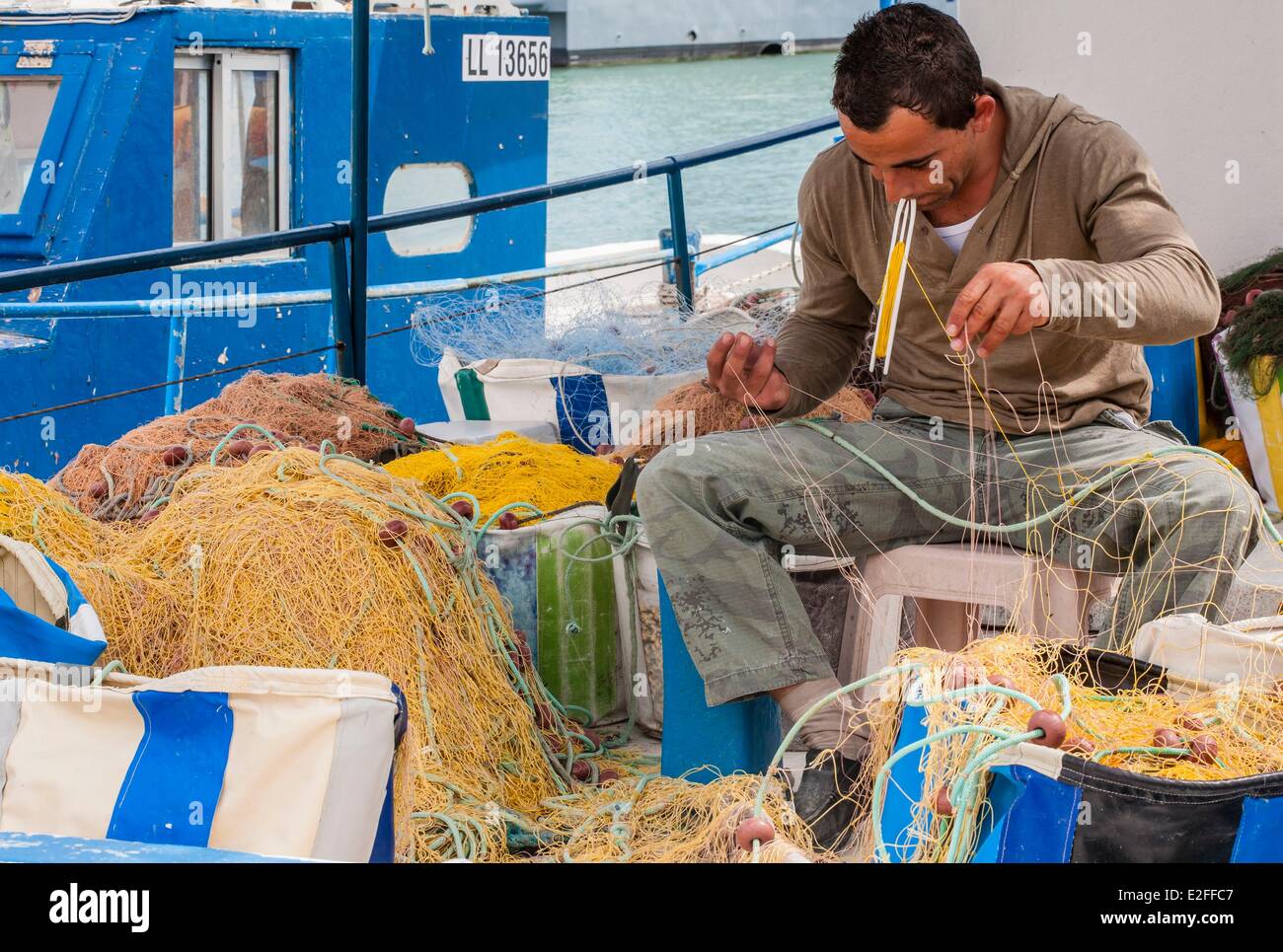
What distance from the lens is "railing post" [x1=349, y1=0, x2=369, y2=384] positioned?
4.35m

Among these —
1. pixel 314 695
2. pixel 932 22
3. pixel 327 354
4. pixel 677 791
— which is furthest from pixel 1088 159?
pixel 327 354

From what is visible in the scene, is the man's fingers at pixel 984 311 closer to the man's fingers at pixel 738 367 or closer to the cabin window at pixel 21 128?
the man's fingers at pixel 738 367

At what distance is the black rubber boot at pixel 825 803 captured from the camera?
8.58 ft

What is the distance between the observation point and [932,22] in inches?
109

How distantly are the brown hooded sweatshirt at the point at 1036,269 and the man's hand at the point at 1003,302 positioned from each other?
0.07 metres

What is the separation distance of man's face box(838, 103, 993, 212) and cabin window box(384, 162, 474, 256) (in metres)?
5.83

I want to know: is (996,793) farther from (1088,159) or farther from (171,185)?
(171,185)

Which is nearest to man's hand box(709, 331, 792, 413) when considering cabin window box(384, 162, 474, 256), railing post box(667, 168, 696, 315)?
railing post box(667, 168, 696, 315)

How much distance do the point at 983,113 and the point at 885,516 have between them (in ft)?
2.55

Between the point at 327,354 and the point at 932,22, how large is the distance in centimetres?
617

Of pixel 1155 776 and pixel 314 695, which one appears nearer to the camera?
pixel 1155 776

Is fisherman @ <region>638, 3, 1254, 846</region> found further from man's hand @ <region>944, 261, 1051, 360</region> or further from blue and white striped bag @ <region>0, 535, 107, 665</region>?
blue and white striped bag @ <region>0, 535, 107, 665</region>

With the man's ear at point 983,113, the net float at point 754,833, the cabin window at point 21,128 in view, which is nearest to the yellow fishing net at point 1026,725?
the net float at point 754,833

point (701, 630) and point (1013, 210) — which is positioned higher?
point (1013, 210)
